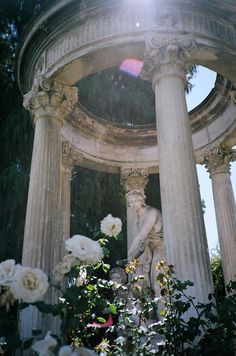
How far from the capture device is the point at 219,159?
21.4 metres

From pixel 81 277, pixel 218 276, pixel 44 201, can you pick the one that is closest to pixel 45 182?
pixel 44 201

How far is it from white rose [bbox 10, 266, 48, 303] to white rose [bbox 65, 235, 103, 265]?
0.65 meters

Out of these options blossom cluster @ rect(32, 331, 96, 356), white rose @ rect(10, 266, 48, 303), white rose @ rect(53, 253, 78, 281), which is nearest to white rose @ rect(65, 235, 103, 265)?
white rose @ rect(53, 253, 78, 281)

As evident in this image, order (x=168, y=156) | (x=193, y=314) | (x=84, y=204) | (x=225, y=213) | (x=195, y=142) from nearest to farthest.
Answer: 1. (x=193, y=314)
2. (x=168, y=156)
3. (x=225, y=213)
4. (x=195, y=142)
5. (x=84, y=204)

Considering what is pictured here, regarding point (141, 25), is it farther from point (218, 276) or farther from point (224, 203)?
point (218, 276)

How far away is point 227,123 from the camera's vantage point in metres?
21.3

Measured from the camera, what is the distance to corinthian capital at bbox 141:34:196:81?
13.9 metres

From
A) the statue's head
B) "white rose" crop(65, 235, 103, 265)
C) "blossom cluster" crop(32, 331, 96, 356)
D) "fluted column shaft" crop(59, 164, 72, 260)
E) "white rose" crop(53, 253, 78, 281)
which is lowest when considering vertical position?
"blossom cluster" crop(32, 331, 96, 356)

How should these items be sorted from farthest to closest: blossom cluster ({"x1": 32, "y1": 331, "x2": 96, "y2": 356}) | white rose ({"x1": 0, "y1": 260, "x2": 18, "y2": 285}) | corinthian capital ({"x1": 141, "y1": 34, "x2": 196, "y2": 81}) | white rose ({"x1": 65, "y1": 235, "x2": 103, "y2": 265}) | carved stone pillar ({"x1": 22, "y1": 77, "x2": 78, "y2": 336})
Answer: corinthian capital ({"x1": 141, "y1": 34, "x2": 196, "y2": 81}), carved stone pillar ({"x1": 22, "y1": 77, "x2": 78, "y2": 336}), white rose ({"x1": 65, "y1": 235, "x2": 103, "y2": 265}), white rose ({"x1": 0, "y1": 260, "x2": 18, "y2": 285}), blossom cluster ({"x1": 32, "y1": 331, "x2": 96, "y2": 356})

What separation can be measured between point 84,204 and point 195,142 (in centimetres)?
843

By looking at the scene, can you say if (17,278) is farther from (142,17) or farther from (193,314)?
(142,17)

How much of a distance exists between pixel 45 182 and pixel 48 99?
11.5 ft

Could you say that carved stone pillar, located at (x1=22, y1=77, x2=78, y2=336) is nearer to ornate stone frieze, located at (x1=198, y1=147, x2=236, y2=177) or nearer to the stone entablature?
the stone entablature

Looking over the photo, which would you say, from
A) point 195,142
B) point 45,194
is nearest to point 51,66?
point 45,194
